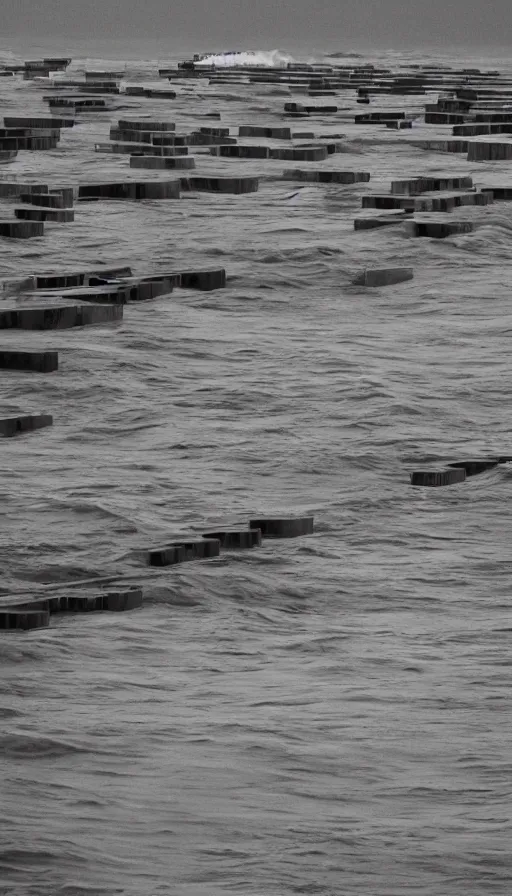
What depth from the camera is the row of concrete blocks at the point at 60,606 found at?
246 inches

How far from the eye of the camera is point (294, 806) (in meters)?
5.02

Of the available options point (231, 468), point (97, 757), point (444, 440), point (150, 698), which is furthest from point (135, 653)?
point (444, 440)

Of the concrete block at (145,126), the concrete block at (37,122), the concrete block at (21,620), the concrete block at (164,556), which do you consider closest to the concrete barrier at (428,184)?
the concrete block at (145,126)

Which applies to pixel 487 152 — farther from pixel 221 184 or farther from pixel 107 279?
pixel 107 279

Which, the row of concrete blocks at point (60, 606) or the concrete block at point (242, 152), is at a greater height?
the concrete block at point (242, 152)

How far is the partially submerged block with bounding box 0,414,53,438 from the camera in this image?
896 centimetres

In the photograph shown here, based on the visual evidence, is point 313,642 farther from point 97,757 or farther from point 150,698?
point 97,757

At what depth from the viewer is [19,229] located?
1487 centimetres

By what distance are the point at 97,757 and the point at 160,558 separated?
1747 mm

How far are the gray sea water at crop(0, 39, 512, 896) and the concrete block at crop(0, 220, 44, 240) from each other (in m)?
1.33

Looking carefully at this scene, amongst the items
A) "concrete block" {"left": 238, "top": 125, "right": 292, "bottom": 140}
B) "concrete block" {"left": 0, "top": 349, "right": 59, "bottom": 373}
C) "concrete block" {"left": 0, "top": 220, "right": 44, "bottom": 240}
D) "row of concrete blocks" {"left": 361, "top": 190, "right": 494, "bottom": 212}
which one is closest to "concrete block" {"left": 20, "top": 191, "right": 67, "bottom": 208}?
"concrete block" {"left": 0, "top": 220, "right": 44, "bottom": 240}

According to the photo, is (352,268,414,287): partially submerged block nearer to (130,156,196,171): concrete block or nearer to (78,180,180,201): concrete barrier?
(78,180,180,201): concrete barrier

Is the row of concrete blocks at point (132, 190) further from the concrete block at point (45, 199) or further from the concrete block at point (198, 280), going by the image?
the concrete block at point (198, 280)

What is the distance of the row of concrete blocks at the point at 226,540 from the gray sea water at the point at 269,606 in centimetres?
7
